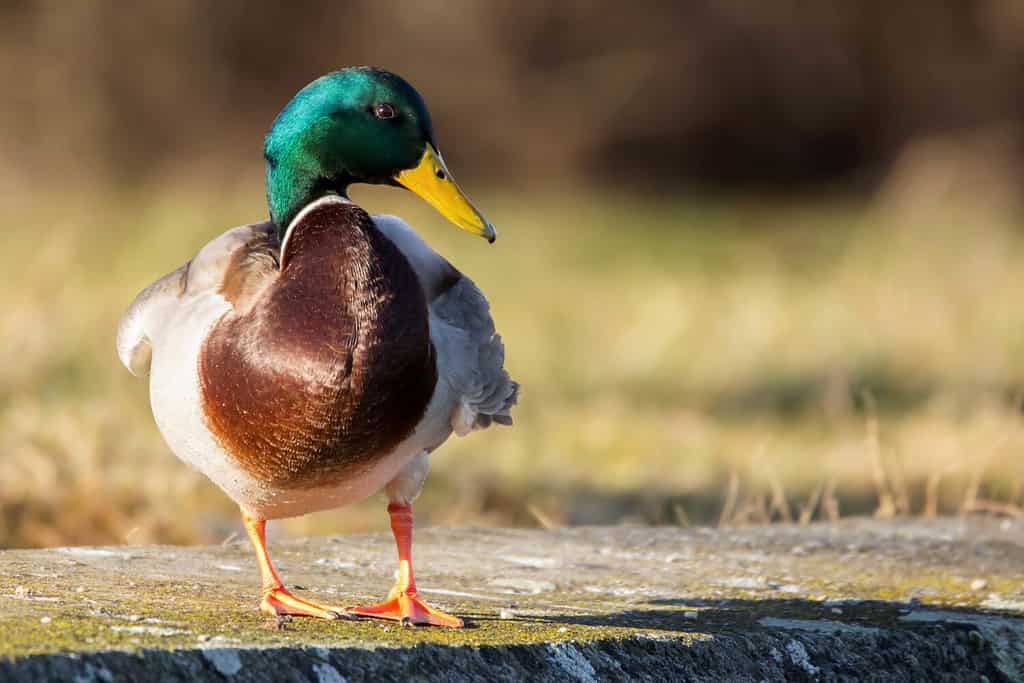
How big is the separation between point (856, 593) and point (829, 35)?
10.8 meters

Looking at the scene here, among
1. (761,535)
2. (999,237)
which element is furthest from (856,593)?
(999,237)

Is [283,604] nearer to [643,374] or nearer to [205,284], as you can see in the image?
[205,284]

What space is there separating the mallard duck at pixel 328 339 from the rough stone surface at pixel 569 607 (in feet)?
0.73

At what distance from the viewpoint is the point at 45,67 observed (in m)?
13.1

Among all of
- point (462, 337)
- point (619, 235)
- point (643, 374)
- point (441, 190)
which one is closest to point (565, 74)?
point (619, 235)

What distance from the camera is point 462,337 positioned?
3076 mm

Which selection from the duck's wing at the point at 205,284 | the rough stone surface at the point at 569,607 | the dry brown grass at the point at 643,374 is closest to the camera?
the rough stone surface at the point at 569,607

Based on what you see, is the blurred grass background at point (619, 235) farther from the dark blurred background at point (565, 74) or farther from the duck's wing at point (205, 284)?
the duck's wing at point (205, 284)

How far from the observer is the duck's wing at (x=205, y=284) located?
9.91 feet

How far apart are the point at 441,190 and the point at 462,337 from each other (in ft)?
0.88

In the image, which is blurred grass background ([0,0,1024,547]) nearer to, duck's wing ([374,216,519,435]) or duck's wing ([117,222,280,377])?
duck's wing ([117,222,280,377])

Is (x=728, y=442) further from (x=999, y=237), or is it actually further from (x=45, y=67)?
(x=45, y=67)

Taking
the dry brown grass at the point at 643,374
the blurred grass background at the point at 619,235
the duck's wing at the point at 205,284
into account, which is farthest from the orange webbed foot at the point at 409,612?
the dry brown grass at the point at 643,374

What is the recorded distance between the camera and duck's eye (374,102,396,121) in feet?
10.2
